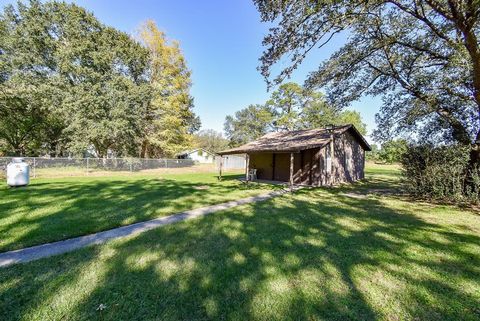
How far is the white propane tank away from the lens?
9695mm

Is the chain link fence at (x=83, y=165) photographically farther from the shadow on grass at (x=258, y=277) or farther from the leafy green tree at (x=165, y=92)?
the shadow on grass at (x=258, y=277)

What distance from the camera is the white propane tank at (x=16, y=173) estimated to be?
970 centimetres

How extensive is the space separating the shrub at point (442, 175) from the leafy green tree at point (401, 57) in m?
0.78

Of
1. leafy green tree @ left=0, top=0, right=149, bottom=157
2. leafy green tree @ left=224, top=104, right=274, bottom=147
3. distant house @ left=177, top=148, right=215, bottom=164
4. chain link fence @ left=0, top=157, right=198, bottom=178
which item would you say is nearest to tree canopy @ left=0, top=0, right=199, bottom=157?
leafy green tree @ left=0, top=0, right=149, bottom=157

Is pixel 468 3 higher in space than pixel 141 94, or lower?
lower

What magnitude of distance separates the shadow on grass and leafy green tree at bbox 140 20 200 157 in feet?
72.0

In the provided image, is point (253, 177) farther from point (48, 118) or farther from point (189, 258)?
point (48, 118)

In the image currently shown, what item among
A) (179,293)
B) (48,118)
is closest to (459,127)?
(179,293)

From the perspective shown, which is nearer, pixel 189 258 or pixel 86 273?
pixel 86 273

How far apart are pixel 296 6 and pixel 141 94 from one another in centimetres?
1946

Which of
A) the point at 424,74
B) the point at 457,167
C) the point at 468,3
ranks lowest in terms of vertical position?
the point at 457,167

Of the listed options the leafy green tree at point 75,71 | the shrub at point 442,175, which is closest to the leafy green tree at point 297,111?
the leafy green tree at point 75,71

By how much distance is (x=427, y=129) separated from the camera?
35.4ft

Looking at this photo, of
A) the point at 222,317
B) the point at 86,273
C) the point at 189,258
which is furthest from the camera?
the point at 189,258
